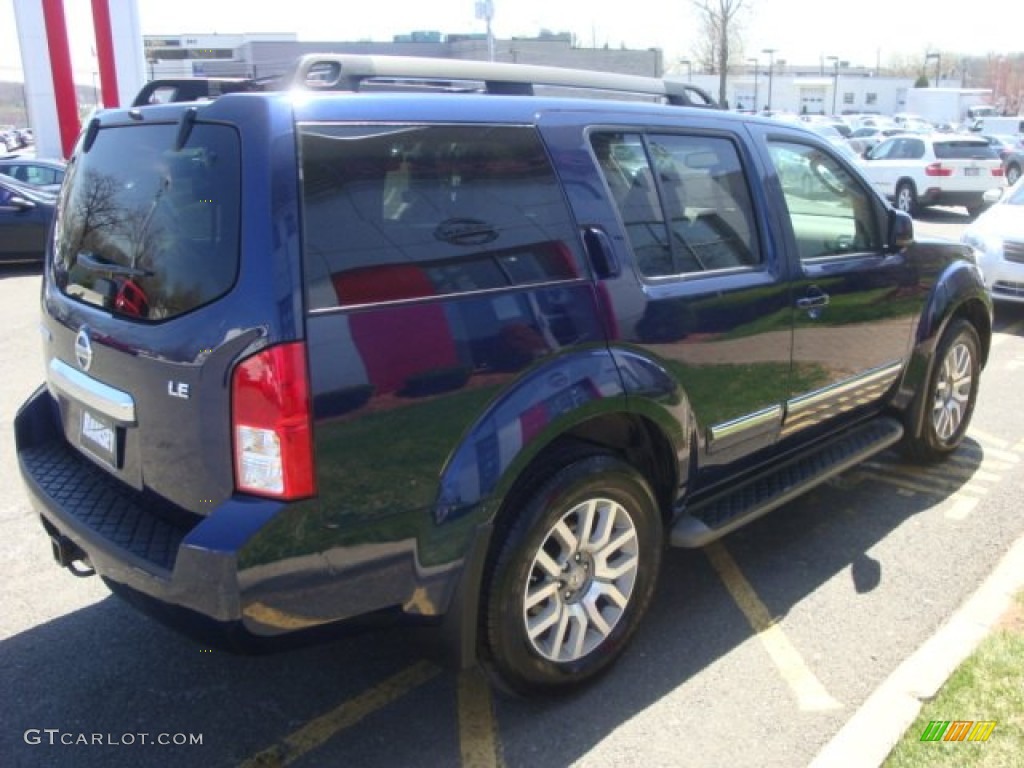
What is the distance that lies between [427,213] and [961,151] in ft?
62.0

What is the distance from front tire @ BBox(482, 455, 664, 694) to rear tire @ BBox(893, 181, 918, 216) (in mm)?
17718

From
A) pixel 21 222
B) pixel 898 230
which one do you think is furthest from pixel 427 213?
pixel 21 222

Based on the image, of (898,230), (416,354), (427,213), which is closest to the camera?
(416,354)

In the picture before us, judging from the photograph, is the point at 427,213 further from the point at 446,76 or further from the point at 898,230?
the point at 898,230

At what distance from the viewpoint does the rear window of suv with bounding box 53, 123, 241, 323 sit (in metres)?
2.35

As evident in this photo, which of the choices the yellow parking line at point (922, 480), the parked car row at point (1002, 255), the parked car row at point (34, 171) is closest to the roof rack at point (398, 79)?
the yellow parking line at point (922, 480)

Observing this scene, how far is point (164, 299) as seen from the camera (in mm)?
2459

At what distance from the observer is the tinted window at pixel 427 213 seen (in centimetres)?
232

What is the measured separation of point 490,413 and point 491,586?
0.53 metres

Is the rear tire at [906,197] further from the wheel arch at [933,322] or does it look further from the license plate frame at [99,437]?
the license plate frame at [99,437]

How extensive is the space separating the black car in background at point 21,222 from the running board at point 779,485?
11.7 metres

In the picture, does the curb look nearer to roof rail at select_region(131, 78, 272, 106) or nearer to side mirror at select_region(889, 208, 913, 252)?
side mirror at select_region(889, 208, 913, 252)

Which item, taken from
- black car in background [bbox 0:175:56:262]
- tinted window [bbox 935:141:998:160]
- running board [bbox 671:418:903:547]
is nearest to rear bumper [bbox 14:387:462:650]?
running board [bbox 671:418:903:547]

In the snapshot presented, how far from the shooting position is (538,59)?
6153cm
